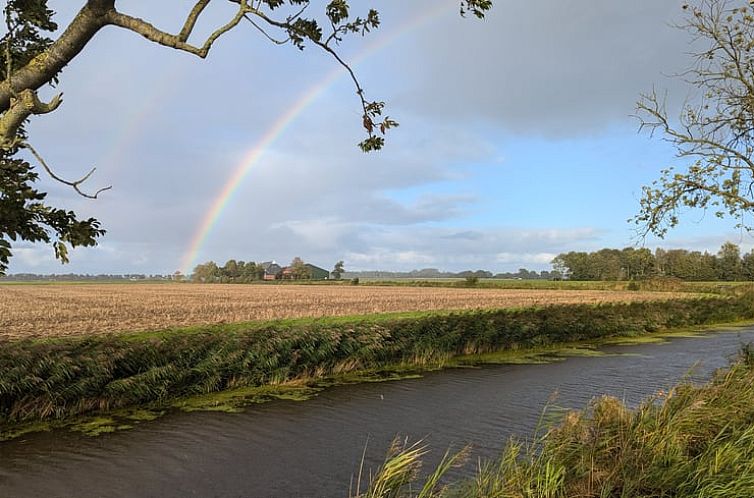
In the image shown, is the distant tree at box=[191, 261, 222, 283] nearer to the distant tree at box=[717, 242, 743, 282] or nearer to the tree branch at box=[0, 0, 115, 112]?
the distant tree at box=[717, 242, 743, 282]

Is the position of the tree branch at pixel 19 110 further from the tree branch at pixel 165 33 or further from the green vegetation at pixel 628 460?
the green vegetation at pixel 628 460

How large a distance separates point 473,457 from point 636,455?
373 cm

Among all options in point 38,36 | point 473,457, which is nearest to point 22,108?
point 38,36

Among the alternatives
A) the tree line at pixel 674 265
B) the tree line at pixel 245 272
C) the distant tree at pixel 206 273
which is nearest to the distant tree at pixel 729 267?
the tree line at pixel 674 265

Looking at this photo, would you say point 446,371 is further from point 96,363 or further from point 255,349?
point 96,363

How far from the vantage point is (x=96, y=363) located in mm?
11023

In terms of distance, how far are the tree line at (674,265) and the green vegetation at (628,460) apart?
45509 mm

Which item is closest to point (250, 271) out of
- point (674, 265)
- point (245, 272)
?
point (245, 272)

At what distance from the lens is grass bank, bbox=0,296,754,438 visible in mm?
10383

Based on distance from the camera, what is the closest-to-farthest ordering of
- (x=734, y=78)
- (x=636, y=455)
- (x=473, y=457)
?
(x=636, y=455)
(x=473, y=457)
(x=734, y=78)

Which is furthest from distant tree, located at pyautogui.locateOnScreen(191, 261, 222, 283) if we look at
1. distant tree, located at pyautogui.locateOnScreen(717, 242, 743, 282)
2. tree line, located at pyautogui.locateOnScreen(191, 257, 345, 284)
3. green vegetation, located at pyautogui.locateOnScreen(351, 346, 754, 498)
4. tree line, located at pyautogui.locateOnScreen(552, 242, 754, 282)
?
green vegetation, located at pyautogui.locateOnScreen(351, 346, 754, 498)

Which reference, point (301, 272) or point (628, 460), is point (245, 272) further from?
point (628, 460)

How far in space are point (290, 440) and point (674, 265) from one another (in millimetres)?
74451

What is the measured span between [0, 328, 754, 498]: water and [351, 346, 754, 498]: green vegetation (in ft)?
9.01
